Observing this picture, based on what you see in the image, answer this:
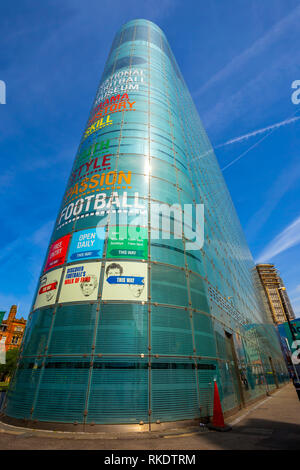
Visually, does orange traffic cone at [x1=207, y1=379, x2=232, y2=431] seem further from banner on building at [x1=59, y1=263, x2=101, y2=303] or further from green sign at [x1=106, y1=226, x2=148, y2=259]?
green sign at [x1=106, y1=226, x2=148, y2=259]

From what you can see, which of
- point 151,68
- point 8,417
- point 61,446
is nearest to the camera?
point 61,446

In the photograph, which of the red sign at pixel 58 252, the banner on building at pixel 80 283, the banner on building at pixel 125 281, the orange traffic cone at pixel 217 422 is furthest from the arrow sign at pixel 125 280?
the orange traffic cone at pixel 217 422

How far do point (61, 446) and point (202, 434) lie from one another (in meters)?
4.48

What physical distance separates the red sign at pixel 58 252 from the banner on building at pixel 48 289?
46cm

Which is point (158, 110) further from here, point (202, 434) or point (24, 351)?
point (202, 434)

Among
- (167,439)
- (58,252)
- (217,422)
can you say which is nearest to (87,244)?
(58,252)

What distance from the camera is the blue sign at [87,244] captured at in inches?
439

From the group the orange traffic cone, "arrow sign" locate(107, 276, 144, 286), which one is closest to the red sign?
"arrow sign" locate(107, 276, 144, 286)

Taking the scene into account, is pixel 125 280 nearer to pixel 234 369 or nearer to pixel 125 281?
pixel 125 281

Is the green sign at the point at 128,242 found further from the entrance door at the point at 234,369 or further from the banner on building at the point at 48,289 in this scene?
the entrance door at the point at 234,369

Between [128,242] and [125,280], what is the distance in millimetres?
1976

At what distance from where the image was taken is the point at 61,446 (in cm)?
620

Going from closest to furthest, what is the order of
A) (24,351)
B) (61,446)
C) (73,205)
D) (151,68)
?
1. (61,446)
2. (24,351)
3. (73,205)
4. (151,68)
